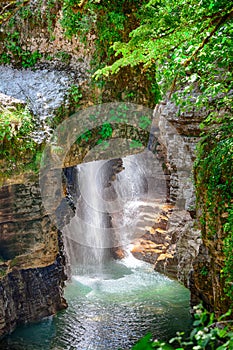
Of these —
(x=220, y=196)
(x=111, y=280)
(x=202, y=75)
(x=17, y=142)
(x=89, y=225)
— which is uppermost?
(x=202, y=75)

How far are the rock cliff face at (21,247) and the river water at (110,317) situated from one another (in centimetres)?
40

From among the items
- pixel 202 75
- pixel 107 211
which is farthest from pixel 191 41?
pixel 107 211

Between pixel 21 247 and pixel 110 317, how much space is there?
265 cm

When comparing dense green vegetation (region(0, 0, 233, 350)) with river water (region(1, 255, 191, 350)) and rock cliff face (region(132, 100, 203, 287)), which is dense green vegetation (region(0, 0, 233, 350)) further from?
rock cliff face (region(132, 100, 203, 287))

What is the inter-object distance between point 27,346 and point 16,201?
2903 mm

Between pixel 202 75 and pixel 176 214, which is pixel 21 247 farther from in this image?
pixel 176 214

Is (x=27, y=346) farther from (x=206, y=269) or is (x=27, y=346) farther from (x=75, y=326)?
(x=206, y=269)

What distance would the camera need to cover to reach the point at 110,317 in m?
9.49

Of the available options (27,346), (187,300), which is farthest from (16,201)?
(187,300)

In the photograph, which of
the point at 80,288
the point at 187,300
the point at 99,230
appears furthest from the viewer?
the point at 99,230

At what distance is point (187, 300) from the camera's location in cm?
1058

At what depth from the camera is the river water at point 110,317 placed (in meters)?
8.46

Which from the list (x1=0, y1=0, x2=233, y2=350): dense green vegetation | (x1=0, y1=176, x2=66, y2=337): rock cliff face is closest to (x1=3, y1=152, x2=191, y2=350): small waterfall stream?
(x1=0, y1=176, x2=66, y2=337): rock cliff face

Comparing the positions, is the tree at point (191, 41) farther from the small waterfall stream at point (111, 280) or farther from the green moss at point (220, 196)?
the small waterfall stream at point (111, 280)
